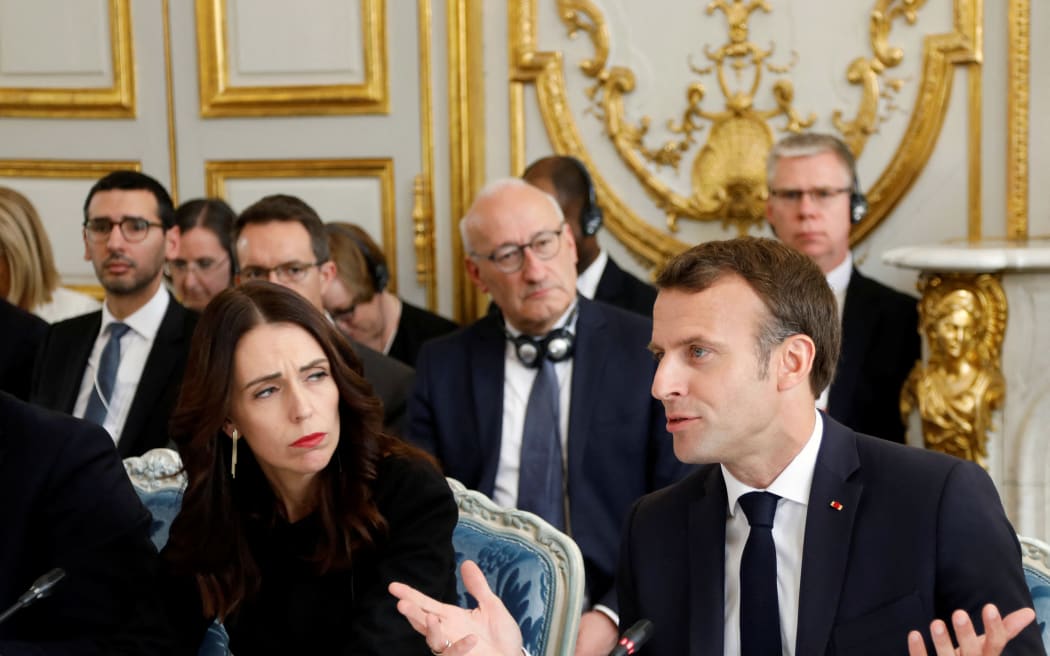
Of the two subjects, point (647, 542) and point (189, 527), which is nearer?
point (647, 542)

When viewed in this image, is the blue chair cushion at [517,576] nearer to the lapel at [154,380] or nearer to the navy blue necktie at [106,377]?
the lapel at [154,380]

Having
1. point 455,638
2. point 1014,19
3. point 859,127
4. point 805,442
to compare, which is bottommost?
point 455,638

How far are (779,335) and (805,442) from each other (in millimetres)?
146

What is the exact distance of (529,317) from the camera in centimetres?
315

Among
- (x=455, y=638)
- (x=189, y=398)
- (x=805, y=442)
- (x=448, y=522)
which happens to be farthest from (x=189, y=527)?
(x=805, y=442)

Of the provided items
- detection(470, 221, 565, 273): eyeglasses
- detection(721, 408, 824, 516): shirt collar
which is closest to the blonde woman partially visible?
detection(470, 221, 565, 273): eyeglasses

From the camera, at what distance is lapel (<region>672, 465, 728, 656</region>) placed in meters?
1.86

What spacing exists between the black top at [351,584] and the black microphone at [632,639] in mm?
513

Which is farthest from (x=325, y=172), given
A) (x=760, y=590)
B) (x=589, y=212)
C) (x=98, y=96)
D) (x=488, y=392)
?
(x=760, y=590)

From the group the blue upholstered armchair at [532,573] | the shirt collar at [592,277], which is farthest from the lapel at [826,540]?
the shirt collar at [592,277]

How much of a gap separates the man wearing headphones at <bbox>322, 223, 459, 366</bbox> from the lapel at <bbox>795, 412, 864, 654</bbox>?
2.33m

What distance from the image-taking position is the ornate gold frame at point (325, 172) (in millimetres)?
4965

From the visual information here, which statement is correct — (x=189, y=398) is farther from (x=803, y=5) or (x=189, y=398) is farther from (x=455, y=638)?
(x=803, y=5)

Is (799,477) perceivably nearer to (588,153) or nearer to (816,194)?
(816,194)
